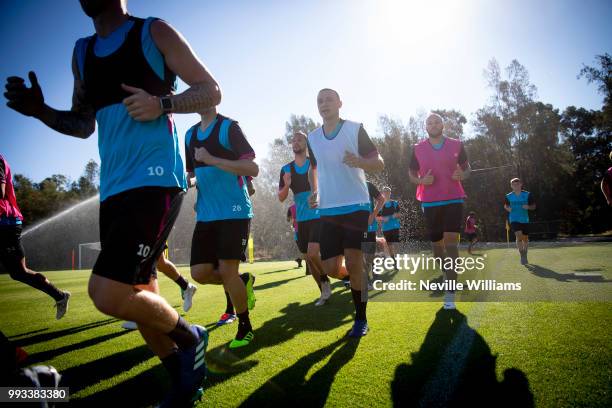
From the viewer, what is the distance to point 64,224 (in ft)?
137

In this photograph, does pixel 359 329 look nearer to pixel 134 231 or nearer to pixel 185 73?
pixel 134 231

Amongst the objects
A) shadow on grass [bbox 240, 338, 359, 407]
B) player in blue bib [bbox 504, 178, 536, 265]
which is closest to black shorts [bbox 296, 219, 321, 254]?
shadow on grass [bbox 240, 338, 359, 407]

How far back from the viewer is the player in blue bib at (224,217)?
365cm

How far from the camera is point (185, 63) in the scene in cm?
Result: 212

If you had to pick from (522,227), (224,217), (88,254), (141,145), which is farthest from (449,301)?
(88,254)

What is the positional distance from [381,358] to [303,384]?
2.42 feet

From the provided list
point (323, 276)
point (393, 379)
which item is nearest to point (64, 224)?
point (323, 276)

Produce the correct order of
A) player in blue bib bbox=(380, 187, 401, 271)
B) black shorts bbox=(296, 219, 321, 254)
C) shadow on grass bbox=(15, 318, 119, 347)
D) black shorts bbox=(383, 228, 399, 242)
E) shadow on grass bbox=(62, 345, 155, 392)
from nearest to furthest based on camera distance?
1. shadow on grass bbox=(62, 345, 155, 392)
2. shadow on grass bbox=(15, 318, 119, 347)
3. black shorts bbox=(296, 219, 321, 254)
4. player in blue bib bbox=(380, 187, 401, 271)
5. black shorts bbox=(383, 228, 399, 242)

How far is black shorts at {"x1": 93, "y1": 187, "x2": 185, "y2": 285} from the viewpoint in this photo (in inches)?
73.2

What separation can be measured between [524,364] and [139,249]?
2712 mm

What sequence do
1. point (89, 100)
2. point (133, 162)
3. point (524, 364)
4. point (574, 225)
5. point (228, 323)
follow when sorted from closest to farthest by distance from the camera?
point (133, 162) < point (89, 100) < point (524, 364) < point (228, 323) < point (574, 225)

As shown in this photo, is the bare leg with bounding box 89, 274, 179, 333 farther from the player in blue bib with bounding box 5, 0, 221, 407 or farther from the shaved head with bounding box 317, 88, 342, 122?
the shaved head with bounding box 317, 88, 342, 122

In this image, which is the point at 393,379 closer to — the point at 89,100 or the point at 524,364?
the point at 524,364

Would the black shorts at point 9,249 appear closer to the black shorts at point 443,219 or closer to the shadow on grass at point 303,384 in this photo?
the shadow on grass at point 303,384
